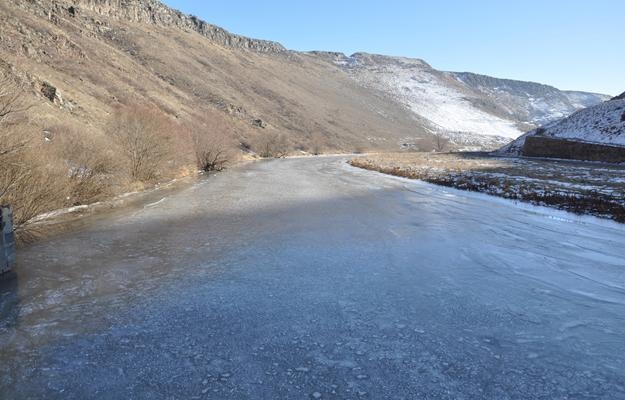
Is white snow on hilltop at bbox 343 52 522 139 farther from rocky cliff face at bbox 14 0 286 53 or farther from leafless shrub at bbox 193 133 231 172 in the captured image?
leafless shrub at bbox 193 133 231 172

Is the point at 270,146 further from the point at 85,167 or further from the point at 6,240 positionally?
the point at 6,240

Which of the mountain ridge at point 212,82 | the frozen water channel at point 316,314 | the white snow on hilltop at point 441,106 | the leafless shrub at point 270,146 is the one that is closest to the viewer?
the frozen water channel at point 316,314

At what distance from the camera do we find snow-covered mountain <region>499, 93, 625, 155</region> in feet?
126

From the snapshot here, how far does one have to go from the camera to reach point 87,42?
6044 centimetres

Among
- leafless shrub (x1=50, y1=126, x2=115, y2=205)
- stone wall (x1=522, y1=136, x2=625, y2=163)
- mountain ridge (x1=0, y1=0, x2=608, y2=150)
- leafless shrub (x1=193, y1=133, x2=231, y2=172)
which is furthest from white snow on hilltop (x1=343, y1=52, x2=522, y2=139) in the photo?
leafless shrub (x1=50, y1=126, x2=115, y2=205)

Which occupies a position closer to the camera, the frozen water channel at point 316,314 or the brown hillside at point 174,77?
the frozen water channel at point 316,314

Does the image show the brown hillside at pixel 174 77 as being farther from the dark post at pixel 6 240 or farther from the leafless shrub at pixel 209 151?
the dark post at pixel 6 240

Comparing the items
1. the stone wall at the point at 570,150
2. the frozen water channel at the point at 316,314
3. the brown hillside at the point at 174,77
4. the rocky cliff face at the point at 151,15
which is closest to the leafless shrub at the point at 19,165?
the frozen water channel at the point at 316,314

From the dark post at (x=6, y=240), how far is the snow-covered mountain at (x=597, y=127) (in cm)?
4264

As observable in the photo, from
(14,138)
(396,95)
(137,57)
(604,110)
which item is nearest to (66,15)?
(137,57)

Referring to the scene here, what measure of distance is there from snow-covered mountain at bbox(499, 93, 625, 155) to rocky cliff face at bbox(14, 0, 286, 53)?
68053mm

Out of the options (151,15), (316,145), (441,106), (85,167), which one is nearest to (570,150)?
(85,167)

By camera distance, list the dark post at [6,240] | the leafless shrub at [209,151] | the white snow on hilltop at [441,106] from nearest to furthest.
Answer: the dark post at [6,240]
the leafless shrub at [209,151]
the white snow on hilltop at [441,106]

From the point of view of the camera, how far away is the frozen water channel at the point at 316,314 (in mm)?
4660
